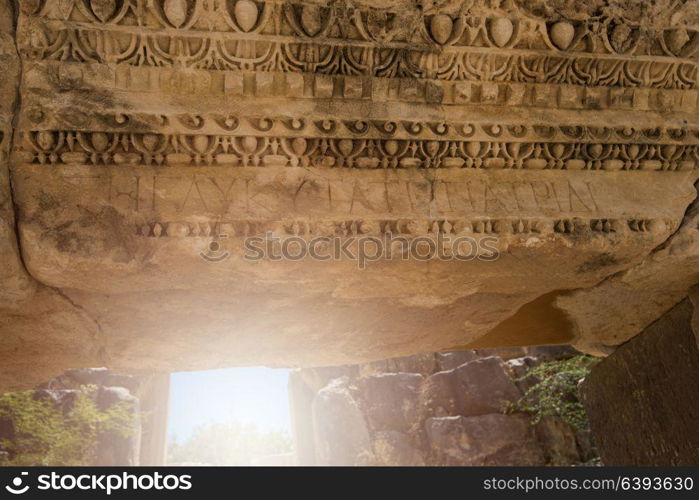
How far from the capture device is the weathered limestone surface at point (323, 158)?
199 centimetres

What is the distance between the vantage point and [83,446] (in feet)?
28.1

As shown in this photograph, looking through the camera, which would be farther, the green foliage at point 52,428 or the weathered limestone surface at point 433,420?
the weathered limestone surface at point 433,420

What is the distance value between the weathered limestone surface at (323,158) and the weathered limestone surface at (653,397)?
35 cm

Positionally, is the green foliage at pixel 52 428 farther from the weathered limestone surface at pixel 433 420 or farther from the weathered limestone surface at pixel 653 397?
the weathered limestone surface at pixel 653 397

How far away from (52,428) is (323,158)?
25.9 feet

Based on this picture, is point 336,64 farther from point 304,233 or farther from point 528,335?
point 528,335

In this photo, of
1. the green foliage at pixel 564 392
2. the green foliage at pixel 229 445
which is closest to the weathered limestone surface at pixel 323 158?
the green foliage at pixel 564 392

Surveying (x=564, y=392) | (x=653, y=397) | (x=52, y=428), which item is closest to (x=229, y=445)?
(x=52, y=428)

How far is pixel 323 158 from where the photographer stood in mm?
2141

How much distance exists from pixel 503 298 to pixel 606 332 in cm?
74

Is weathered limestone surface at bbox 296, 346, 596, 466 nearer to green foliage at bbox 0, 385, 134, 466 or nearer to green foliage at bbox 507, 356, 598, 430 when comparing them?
green foliage at bbox 507, 356, 598, 430

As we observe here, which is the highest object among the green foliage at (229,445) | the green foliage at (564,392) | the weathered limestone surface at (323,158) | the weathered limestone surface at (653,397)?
the green foliage at (229,445)

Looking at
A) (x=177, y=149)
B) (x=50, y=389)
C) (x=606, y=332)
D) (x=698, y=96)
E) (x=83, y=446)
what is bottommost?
(x=606, y=332)

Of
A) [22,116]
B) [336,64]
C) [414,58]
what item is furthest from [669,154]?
[22,116]
